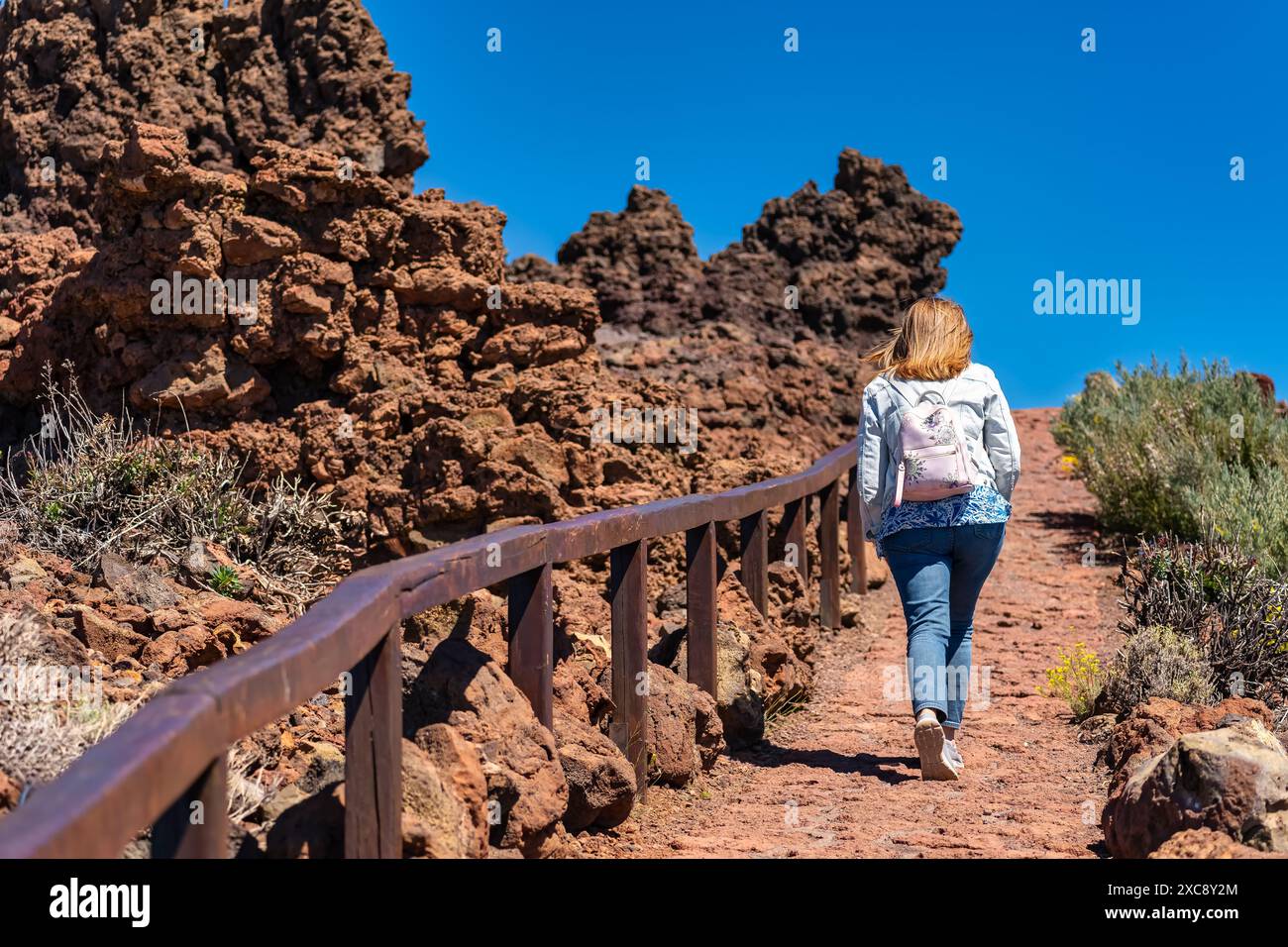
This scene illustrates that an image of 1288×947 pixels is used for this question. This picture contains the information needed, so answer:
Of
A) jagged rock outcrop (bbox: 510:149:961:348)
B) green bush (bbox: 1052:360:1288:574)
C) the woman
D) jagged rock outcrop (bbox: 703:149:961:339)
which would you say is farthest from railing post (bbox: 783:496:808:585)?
jagged rock outcrop (bbox: 703:149:961:339)

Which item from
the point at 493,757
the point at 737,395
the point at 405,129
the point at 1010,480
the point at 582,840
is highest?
the point at 405,129

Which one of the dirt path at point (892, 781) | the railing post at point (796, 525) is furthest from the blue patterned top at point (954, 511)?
the railing post at point (796, 525)

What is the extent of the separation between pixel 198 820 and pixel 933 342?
3.71 metres

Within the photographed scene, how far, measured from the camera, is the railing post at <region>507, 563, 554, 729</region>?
13.1 ft

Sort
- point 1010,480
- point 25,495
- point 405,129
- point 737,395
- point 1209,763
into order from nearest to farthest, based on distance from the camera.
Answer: point 1209,763
point 1010,480
point 25,495
point 405,129
point 737,395

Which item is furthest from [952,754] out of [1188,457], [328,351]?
[1188,457]

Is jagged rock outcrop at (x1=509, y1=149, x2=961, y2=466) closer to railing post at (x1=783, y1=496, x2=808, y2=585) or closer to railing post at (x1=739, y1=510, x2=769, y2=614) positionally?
railing post at (x1=783, y1=496, x2=808, y2=585)

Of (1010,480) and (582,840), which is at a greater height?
(1010,480)

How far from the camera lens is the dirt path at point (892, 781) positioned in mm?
4305

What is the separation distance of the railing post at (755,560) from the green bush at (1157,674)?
5.68 feet

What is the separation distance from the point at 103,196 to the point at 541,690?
482cm

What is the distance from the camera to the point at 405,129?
8.71 meters
